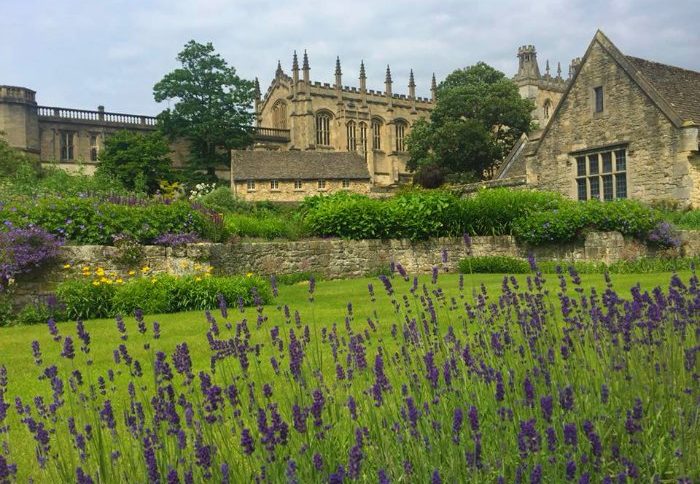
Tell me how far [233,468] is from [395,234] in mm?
16871

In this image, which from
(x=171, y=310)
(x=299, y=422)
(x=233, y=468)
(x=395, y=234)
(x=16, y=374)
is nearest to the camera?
(x=299, y=422)

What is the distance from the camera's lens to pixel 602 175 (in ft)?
89.2

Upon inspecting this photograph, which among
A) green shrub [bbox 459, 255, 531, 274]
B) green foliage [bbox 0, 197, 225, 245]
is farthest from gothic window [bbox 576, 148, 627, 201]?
green foliage [bbox 0, 197, 225, 245]

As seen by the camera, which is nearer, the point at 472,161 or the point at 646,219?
the point at 646,219

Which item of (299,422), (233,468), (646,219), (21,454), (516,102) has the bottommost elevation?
(21,454)

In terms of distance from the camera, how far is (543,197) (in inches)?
862

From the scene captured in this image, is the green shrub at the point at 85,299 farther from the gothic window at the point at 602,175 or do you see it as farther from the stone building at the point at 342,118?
the stone building at the point at 342,118

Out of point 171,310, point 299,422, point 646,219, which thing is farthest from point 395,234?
point 299,422

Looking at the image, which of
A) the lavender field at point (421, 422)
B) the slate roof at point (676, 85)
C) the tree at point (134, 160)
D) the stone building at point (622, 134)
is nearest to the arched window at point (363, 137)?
the tree at point (134, 160)

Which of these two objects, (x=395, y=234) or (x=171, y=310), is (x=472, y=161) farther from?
(x=171, y=310)

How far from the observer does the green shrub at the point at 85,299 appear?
1232cm

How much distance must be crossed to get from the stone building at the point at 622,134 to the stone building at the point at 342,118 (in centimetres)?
4541

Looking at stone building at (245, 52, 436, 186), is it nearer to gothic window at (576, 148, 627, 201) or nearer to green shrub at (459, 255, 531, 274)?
gothic window at (576, 148, 627, 201)

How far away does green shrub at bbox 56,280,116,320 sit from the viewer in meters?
12.3
